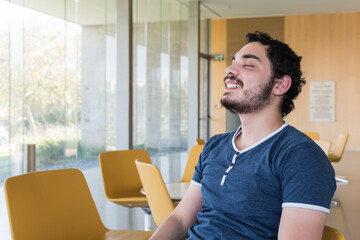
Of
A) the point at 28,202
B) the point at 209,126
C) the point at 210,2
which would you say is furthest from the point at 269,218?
the point at 209,126

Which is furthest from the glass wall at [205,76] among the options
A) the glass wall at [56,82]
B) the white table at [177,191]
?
the white table at [177,191]

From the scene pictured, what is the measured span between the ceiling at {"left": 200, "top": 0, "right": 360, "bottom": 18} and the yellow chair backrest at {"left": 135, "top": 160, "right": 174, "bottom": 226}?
336 inches

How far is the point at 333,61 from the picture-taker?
13.3 metres

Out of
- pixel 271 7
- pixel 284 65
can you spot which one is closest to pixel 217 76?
pixel 271 7

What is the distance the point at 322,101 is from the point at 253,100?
1234 cm

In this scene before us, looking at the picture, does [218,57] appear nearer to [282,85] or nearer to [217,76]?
[217,76]

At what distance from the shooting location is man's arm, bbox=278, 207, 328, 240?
56.5 inches

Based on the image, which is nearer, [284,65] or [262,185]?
[262,185]

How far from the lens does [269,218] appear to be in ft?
5.25

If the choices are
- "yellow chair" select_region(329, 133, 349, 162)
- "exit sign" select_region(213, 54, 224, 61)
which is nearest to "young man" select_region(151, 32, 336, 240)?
"yellow chair" select_region(329, 133, 349, 162)

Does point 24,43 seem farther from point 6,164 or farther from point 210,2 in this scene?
point 210,2

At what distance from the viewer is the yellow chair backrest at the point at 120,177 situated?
12.4 feet

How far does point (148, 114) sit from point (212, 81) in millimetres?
6066

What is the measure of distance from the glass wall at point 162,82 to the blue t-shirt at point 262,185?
574cm
